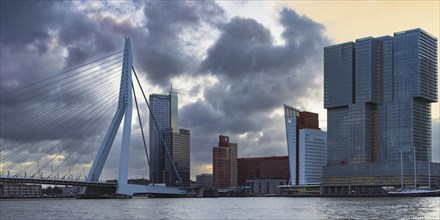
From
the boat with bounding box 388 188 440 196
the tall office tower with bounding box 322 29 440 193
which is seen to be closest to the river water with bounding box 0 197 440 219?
the boat with bounding box 388 188 440 196

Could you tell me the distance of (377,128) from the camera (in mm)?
194250

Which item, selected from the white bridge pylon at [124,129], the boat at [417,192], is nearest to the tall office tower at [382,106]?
the boat at [417,192]

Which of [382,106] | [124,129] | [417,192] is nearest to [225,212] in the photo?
[124,129]

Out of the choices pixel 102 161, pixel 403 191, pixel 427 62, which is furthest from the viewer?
pixel 427 62

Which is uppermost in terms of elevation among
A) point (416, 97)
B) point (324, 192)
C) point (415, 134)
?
point (416, 97)

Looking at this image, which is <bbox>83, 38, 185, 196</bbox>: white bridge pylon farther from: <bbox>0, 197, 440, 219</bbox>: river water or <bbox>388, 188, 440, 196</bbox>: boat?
<bbox>388, 188, 440, 196</bbox>: boat

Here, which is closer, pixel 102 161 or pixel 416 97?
pixel 102 161

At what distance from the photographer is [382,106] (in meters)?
193

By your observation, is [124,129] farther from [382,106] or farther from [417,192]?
[382,106]

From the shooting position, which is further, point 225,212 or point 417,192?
point 417,192

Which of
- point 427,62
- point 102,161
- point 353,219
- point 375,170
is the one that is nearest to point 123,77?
point 102,161

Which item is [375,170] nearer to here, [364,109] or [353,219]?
[364,109]

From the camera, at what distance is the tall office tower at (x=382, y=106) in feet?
612

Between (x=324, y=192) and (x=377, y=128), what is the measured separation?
26939mm
